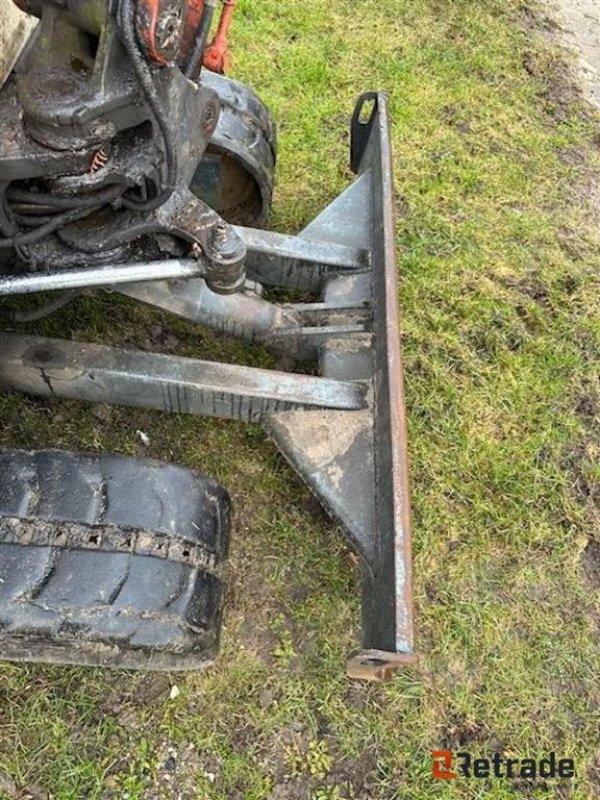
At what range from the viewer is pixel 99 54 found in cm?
165

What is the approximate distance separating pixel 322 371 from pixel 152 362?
0.56 m

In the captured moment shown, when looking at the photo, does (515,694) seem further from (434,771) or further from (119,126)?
(119,126)

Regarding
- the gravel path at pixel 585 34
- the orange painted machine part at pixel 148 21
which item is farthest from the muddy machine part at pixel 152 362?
the gravel path at pixel 585 34

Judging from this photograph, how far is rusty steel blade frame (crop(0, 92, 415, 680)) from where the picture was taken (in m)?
2.07

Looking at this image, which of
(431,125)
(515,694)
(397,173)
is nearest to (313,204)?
(397,173)

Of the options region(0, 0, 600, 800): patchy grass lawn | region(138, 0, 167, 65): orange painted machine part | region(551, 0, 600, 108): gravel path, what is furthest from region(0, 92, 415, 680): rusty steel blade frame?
region(551, 0, 600, 108): gravel path

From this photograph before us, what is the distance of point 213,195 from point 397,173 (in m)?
1.12

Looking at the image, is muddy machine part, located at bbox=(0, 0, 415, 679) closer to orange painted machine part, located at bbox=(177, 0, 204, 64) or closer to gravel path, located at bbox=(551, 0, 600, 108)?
orange painted machine part, located at bbox=(177, 0, 204, 64)

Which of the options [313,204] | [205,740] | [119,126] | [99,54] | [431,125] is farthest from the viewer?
[431,125]

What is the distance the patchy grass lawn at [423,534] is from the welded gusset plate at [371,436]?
16.5 inches

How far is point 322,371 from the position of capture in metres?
2.65

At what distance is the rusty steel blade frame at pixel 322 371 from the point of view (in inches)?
81.7

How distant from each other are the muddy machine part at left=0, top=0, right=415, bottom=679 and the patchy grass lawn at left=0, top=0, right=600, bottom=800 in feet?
1.29

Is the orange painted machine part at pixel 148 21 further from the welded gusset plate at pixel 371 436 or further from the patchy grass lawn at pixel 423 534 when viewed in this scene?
the patchy grass lawn at pixel 423 534
